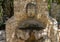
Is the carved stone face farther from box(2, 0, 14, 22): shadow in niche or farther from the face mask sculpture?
box(2, 0, 14, 22): shadow in niche

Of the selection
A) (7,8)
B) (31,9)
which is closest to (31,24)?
(31,9)

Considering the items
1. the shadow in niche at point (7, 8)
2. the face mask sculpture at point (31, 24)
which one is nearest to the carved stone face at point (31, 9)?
the face mask sculpture at point (31, 24)

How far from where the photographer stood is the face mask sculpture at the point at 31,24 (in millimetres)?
2979

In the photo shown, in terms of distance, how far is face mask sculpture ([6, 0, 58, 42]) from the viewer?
2979 mm

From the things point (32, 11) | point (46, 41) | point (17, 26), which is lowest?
point (46, 41)

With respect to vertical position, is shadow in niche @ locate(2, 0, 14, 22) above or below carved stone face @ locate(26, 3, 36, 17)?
below

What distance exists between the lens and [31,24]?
2.97 metres

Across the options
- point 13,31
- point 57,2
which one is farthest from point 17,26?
point 57,2

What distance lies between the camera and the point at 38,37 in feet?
9.83

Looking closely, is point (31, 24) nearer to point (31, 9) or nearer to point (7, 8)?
point (31, 9)

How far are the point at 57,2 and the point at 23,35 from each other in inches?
150

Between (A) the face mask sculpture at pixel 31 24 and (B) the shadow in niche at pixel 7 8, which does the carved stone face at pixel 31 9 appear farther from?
(B) the shadow in niche at pixel 7 8

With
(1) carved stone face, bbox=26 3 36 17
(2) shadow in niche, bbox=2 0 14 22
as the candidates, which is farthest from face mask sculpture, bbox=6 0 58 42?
(2) shadow in niche, bbox=2 0 14 22

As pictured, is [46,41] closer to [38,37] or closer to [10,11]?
[38,37]
